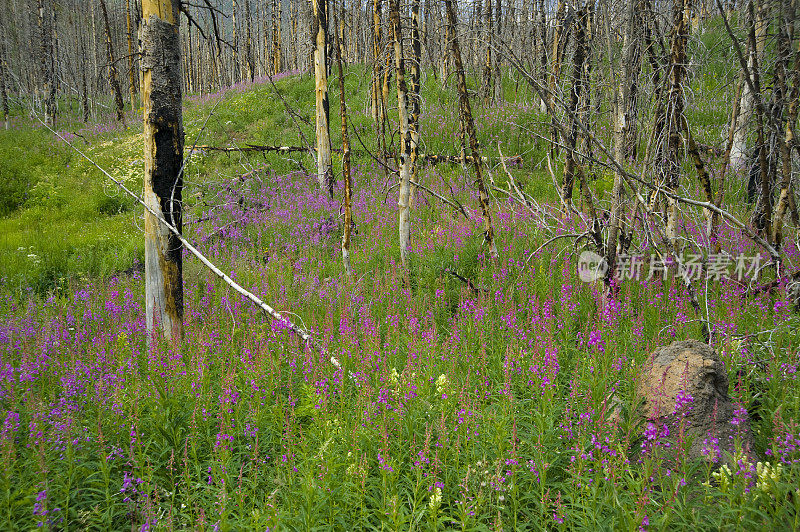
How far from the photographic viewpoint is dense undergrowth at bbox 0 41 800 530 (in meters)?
2.53

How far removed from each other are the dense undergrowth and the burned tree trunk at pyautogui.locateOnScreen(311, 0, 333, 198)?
3189mm

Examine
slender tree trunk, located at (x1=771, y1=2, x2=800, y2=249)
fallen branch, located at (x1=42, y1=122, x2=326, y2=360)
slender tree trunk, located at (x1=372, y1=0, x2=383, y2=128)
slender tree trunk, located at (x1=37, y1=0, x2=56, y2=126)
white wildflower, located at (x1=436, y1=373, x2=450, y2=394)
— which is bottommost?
white wildflower, located at (x1=436, y1=373, x2=450, y2=394)

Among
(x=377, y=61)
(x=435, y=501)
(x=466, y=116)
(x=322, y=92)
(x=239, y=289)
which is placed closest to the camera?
(x=435, y=501)

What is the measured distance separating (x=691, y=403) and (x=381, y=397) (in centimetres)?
217

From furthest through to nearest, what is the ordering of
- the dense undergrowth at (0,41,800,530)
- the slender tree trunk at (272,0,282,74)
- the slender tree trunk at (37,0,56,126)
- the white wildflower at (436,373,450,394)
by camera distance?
the slender tree trunk at (272,0,282,74) → the slender tree trunk at (37,0,56,126) → the white wildflower at (436,373,450,394) → the dense undergrowth at (0,41,800,530)

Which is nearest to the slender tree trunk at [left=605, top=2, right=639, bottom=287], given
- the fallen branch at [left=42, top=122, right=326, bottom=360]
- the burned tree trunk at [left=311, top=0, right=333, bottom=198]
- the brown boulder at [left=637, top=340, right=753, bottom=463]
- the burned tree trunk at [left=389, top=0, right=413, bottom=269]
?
the brown boulder at [left=637, top=340, right=753, bottom=463]

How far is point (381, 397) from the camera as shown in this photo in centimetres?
323

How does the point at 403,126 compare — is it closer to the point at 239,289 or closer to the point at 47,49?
the point at 239,289

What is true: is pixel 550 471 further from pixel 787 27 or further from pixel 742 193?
pixel 742 193

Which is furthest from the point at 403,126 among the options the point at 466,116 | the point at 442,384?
the point at 442,384

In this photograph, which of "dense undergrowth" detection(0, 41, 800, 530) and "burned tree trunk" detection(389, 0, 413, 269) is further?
"burned tree trunk" detection(389, 0, 413, 269)

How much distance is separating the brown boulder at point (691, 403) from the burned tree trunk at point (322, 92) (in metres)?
7.85

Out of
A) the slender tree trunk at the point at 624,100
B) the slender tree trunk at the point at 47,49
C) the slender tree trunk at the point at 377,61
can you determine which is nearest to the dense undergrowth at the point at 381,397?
the slender tree trunk at the point at 624,100

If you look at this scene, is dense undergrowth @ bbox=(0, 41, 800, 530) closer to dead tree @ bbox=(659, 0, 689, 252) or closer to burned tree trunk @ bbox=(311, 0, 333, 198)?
dead tree @ bbox=(659, 0, 689, 252)
